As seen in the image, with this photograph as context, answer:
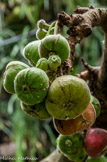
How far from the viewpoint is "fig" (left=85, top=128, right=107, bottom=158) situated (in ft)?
2.47

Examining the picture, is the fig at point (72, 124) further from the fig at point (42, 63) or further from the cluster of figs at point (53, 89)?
the fig at point (42, 63)

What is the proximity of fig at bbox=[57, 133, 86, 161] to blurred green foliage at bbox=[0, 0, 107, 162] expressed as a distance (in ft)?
2.89

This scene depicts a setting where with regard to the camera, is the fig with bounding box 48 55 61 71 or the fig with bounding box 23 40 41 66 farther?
the fig with bounding box 23 40 41 66

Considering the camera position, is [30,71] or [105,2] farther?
[105,2]

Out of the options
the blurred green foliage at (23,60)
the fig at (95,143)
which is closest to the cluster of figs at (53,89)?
the fig at (95,143)

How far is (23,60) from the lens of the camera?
225cm

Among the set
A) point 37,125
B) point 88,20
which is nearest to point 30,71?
point 88,20

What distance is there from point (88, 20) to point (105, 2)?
186 cm

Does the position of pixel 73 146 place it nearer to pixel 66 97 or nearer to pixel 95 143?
pixel 95 143

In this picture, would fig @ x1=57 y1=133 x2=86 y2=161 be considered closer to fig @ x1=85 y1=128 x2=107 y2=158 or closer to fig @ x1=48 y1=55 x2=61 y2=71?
fig @ x1=85 y1=128 x2=107 y2=158

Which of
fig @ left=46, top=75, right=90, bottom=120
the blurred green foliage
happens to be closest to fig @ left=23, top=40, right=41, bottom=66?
fig @ left=46, top=75, right=90, bottom=120

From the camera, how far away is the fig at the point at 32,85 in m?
0.55

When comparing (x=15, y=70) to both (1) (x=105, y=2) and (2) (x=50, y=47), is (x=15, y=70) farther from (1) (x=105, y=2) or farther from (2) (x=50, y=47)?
(1) (x=105, y=2)

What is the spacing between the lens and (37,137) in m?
2.16
